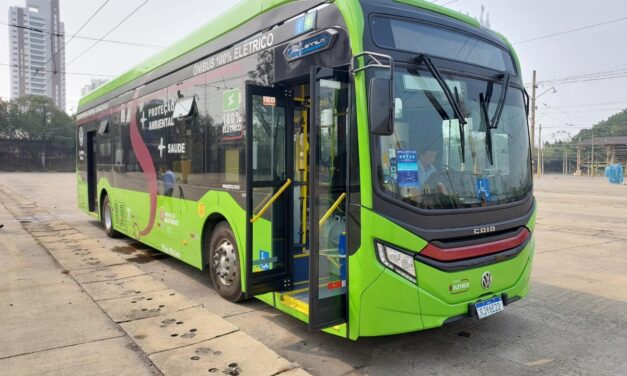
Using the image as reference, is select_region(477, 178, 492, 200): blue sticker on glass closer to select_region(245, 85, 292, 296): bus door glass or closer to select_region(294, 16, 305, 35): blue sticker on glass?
select_region(245, 85, 292, 296): bus door glass

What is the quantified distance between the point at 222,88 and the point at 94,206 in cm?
805

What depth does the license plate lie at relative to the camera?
391cm

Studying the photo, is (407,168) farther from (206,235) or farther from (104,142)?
(104,142)

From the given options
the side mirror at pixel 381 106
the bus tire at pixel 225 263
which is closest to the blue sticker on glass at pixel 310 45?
the side mirror at pixel 381 106

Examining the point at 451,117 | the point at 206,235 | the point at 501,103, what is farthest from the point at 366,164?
the point at 206,235

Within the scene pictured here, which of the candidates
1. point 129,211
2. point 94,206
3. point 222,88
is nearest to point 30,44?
point 94,206

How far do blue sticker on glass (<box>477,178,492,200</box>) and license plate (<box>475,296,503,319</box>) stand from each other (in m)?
0.92

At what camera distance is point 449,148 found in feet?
12.8

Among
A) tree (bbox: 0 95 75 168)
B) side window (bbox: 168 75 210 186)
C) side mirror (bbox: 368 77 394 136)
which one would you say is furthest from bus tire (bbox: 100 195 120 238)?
tree (bbox: 0 95 75 168)

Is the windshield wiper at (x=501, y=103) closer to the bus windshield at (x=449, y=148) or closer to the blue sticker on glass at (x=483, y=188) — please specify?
the bus windshield at (x=449, y=148)

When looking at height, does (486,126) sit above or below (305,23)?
below

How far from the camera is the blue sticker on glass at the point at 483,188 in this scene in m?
4.07

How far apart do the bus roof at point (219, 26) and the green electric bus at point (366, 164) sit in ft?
0.11

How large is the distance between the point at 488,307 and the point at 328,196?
1729mm
